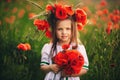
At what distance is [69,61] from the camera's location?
2725 millimetres

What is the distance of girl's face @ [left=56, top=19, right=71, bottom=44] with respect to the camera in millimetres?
2797

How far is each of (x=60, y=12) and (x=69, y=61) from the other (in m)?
0.35

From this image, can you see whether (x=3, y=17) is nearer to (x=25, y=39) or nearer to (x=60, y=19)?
(x=25, y=39)

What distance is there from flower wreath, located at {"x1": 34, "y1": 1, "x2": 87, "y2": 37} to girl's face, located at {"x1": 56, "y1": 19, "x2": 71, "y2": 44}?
4 centimetres

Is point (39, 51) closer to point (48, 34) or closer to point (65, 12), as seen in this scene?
point (48, 34)

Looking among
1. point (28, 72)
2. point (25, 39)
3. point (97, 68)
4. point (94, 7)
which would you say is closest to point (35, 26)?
point (25, 39)

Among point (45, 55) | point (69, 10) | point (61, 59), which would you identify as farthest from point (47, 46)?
point (69, 10)

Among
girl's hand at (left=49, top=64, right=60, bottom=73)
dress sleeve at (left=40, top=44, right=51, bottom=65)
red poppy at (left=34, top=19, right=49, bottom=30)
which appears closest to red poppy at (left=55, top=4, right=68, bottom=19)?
red poppy at (left=34, top=19, right=49, bottom=30)

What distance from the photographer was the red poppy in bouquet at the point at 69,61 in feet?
8.93

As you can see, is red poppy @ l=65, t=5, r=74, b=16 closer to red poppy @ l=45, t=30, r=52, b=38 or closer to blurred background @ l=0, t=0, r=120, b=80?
blurred background @ l=0, t=0, r=120, b=80

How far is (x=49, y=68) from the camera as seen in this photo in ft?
9.15

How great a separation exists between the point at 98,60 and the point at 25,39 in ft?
1.78

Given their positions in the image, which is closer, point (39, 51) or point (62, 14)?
point (62, 14)

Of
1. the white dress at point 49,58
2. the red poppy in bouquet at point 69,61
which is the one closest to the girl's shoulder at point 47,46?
the white dress at point 49,58
